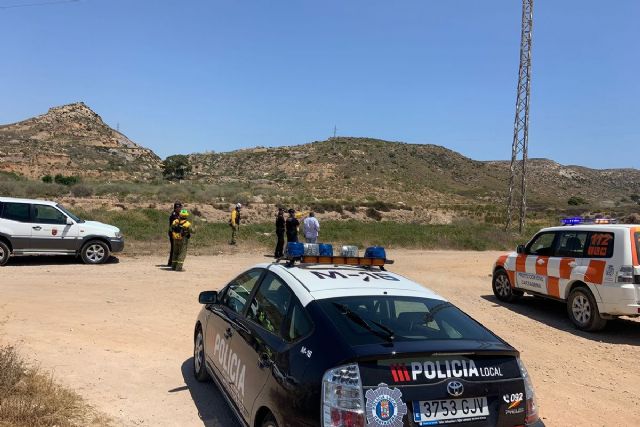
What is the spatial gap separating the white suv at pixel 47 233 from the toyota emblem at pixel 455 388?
13.9m

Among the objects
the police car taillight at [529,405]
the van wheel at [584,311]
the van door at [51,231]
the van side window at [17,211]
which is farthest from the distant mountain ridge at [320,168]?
the police car taillight at [529,405]

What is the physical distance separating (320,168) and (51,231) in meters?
73.1

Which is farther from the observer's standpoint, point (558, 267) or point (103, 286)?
point (103, 286)

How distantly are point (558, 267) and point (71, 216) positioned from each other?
1277 centimetres

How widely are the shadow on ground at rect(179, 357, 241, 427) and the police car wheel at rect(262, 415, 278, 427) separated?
1345 mm

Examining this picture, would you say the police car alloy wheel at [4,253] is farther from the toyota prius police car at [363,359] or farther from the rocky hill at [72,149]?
the rocky hill at [72,149]

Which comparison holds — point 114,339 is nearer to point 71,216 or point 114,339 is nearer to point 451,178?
point 71,216

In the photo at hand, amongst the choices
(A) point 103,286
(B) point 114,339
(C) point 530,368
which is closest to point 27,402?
(B) point 114,339

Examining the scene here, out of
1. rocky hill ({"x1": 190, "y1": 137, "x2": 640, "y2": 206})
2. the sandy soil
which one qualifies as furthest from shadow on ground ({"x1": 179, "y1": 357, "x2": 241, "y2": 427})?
rocky hill ({"x1": 190, "y1": 137, "x2": 640, "y2": 206})

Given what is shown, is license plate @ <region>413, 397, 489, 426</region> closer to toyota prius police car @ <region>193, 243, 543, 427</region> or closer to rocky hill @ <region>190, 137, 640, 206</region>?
toyota prius police car @ <region>193, 243, 543, 427</region>

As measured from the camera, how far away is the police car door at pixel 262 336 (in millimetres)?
3771

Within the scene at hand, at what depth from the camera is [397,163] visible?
3760 inches

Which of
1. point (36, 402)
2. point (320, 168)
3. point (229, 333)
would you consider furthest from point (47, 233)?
point (320, 168)

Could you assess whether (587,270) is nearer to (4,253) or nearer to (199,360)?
(199,360)
